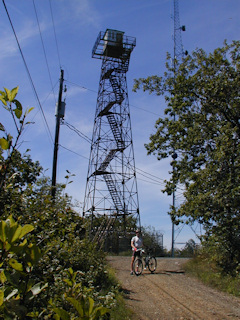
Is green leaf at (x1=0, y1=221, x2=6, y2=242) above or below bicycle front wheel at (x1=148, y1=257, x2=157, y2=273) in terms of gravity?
above

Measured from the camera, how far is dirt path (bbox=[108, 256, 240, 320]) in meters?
7.53

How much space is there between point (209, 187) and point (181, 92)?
5.70m

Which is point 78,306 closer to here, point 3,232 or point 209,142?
point 3,232

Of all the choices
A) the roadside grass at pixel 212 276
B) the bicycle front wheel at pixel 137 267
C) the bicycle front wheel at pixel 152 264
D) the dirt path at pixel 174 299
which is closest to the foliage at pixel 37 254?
the dirt path at pixel 174 299

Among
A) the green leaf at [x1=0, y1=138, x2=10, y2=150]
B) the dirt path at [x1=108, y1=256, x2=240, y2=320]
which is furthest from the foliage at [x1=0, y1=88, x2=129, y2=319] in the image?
the dirt path at [x1=108, y1=256, x2=240, y2=320]

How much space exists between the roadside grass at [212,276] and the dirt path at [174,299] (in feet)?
1.18

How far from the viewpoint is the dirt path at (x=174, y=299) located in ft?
24.7

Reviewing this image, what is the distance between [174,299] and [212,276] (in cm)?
412

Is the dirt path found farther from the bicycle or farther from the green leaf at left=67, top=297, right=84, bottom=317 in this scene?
the green leaf at left=67, top=297, right=84, bottom=317

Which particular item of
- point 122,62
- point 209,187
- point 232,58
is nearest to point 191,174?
point 209,187

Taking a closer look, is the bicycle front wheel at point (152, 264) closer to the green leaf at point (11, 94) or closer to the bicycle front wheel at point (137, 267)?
the bicycle front wheel at point (137, 267)

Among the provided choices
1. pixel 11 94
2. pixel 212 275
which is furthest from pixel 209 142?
pixel 11 94

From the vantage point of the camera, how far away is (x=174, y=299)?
8797 mm

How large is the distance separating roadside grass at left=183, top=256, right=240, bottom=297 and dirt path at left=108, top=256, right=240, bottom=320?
0.36 metres
